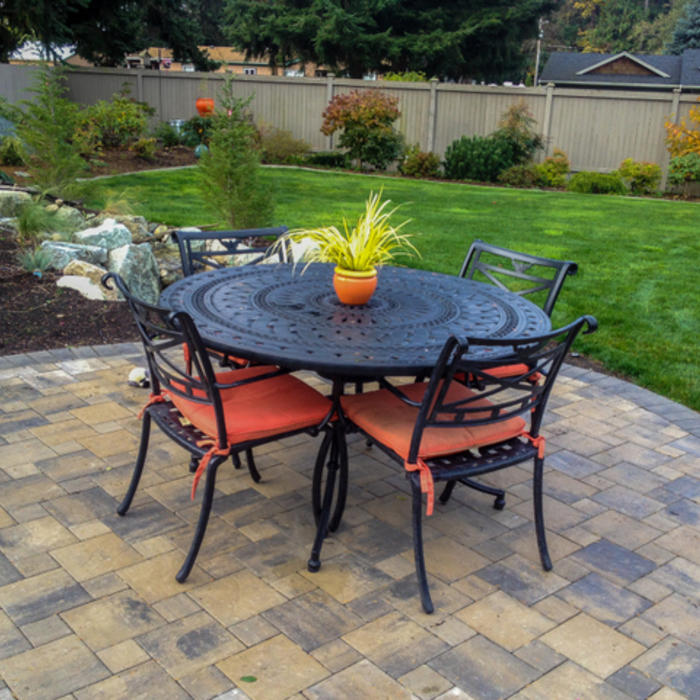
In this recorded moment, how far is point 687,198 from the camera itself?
12742 millimetres

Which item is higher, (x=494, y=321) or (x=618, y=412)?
(x=494, y=321)

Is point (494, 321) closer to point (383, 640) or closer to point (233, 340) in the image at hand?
point (233, 340)

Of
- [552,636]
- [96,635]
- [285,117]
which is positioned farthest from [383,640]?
[285,117]

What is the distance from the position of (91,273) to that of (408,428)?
3.58 m

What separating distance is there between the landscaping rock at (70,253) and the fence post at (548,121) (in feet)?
35.6

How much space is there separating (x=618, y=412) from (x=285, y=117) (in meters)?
13.3

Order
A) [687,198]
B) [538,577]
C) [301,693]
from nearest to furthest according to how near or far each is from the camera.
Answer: [301,693] < [538,577] < [687,198]

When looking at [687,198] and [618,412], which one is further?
[687,198]

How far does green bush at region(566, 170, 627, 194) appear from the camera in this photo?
502 inches

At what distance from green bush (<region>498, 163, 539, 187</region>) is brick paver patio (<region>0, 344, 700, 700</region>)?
1032 centimetres

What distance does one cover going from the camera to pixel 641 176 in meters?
13.2

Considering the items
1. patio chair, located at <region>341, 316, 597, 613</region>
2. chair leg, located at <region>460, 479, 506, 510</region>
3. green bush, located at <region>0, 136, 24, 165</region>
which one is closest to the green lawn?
green bush, located at <region>0, 136, 24, 165</region>

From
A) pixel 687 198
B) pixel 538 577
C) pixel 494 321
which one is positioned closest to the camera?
pixel 538 577

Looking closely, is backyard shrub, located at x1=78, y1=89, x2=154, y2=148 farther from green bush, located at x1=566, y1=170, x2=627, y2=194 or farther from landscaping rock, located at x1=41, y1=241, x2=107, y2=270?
green bush, located at x1=566, y1=170, x2=627, y2=194
